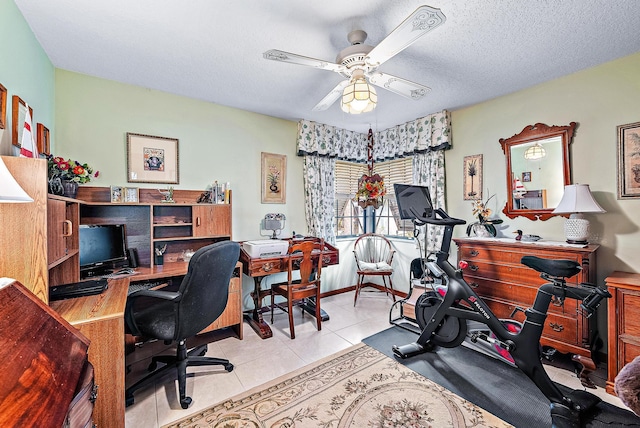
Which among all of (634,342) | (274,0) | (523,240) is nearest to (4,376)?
(274,0)

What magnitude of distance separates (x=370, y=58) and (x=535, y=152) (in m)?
2.18

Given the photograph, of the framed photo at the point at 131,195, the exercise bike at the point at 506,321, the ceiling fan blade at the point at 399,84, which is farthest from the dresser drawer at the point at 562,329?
the framed photo at the point at 131,195

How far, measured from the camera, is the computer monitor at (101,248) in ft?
7.13

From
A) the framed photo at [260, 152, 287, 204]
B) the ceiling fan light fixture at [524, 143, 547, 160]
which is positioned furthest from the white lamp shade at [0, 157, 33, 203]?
the ceiling fan light fixture at [524, 143, 547, 160]

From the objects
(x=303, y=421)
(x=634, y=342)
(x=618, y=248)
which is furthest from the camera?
(x=618, y=248)

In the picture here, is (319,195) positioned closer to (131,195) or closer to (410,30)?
(131,195)

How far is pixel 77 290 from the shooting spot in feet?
5.71

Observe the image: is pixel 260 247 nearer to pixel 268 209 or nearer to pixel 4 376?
pixel 268 209

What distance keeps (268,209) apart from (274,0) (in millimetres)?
2377

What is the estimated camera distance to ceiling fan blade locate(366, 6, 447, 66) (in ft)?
4.24

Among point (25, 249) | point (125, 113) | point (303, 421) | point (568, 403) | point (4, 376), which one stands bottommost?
point (303, 421)

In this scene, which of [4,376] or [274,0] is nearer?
[4,376]

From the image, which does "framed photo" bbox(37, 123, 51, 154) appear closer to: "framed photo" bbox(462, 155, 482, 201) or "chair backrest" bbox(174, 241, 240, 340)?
"chair backrest" bbox(174, 241, 240, 340)

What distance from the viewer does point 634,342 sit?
6.23ft
